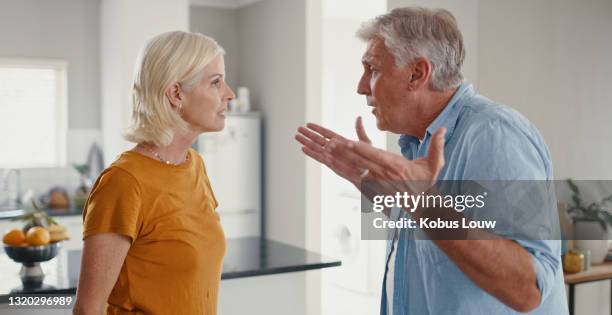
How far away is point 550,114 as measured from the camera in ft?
12.3

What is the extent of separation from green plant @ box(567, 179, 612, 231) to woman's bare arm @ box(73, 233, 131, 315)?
303cm

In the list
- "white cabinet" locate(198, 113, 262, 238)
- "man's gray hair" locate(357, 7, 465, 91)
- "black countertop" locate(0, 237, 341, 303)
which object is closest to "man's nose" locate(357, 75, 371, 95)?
"man's gray hair" locate(357, 7, 465, 91)

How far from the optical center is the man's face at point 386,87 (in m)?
1.45

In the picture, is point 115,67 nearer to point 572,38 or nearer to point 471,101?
point 572,38

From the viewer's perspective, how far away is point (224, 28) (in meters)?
6.34

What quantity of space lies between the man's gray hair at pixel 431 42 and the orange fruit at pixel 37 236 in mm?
1791

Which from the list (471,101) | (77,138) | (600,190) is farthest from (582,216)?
(77,138)

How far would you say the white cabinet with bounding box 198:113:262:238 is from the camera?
564 centimetres

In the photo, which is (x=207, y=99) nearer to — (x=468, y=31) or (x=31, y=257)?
(x=31, y=257)

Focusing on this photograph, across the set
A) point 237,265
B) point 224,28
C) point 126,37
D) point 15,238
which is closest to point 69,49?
point 126,37

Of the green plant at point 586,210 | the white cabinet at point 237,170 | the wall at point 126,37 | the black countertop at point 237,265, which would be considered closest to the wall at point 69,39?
the wall at point 126,37

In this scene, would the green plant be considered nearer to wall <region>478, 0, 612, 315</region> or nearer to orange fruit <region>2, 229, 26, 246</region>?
wall <region>478, 0, 612, 315</region>

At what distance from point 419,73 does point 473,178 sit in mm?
281

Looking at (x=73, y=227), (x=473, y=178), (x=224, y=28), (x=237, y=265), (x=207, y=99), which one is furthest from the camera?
(x=224, y=28)
